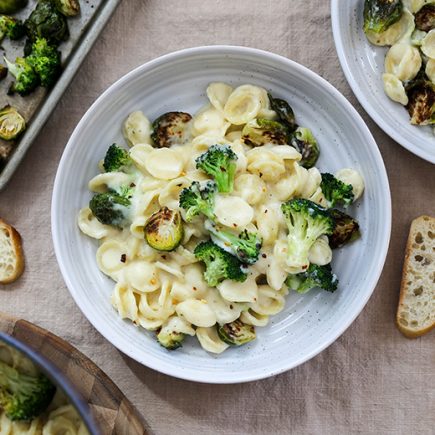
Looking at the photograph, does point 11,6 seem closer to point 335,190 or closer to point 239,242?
point 239,242

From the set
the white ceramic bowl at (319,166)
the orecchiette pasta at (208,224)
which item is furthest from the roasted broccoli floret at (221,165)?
the white ceramic bowl at (319,166)

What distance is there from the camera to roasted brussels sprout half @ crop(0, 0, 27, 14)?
136 inches

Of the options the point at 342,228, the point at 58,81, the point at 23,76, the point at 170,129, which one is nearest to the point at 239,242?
the point at 342,228

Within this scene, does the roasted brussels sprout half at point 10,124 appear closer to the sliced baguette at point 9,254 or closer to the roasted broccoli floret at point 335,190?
the sliced baguette at point 9,254

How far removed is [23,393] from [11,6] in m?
1.79

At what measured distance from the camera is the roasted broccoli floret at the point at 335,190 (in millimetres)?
3170

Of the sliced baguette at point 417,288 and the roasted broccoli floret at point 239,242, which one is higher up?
the roasted broccoli floret at point 239,242

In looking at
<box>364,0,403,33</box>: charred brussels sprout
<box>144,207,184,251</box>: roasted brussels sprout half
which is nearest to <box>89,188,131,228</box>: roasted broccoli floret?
<box>144,207,184,251</box>: roasted brussels sprout half

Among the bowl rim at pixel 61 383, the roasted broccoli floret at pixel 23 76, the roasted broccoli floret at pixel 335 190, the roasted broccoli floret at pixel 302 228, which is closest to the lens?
the bowl rim at pixel 61 383

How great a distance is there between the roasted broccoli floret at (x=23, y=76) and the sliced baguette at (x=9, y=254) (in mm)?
616

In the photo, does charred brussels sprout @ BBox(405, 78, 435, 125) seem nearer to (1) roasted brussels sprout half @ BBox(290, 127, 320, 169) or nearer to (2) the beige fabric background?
(2) the beige fabric background

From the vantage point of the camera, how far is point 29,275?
3.54m

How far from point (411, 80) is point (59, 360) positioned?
6.37 ft

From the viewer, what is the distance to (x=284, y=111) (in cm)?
324
